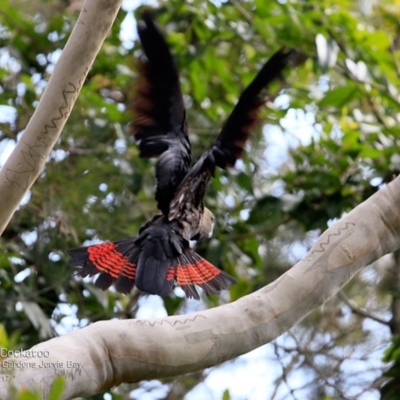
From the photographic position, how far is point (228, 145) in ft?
11.4

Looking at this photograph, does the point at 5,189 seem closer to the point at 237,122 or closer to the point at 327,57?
the point at 237,122

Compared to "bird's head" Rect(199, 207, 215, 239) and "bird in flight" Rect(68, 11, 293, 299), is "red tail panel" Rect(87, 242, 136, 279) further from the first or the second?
"bird's head" Rect(199, 207, 215, 239)

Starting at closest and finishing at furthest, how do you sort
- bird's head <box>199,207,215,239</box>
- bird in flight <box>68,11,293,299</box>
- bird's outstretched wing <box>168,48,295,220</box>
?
bird in flight <box>68,11,293,299</box> → bird's outstretched wing <box>168,48,295,220</box> → bird's head <box>199,207,215,239</box>

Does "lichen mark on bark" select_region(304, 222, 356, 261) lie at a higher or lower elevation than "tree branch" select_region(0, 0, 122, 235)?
lower

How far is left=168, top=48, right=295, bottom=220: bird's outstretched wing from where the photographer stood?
339 cm

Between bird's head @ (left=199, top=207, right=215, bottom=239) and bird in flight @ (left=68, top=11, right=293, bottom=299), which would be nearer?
bird in flight @ (left=68, top=11, right=293, bottom=299)

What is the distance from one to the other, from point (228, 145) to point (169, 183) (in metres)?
0.31

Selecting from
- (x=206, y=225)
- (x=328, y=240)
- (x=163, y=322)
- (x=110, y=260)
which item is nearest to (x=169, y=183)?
(x=206, y=225)

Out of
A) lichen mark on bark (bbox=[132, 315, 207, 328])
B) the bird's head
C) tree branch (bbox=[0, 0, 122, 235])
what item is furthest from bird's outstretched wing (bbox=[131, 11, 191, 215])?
lichen mark on bark (bbox=[132, 315, 207, 328])

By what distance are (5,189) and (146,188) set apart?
1.95m

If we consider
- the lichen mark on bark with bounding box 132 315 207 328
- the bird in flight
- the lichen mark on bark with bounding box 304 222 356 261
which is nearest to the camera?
the lichen mark on bark with bounding box 132 315 207 328

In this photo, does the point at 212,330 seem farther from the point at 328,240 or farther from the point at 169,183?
the point at 169,183

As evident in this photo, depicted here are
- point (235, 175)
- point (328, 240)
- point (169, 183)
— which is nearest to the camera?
point (328, 240)

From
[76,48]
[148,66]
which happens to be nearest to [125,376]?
[76,48]
